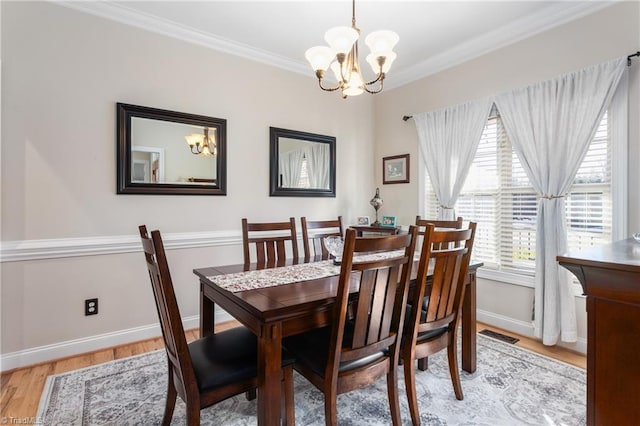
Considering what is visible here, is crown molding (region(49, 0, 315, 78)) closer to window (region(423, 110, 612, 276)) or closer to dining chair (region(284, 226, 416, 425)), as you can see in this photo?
window (region(423, 110, 612, 276))

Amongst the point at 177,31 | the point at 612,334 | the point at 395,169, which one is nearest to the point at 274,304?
the point at 612,334

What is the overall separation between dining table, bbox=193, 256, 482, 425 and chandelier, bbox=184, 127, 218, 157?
1383mm

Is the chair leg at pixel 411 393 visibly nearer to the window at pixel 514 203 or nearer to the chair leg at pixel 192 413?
the chair leg at pixel 192 413

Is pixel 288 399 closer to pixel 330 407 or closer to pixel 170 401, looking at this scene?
pixel 330 407

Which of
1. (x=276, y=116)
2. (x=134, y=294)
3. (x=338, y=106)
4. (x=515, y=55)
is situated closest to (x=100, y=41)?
(x=276, y=116)

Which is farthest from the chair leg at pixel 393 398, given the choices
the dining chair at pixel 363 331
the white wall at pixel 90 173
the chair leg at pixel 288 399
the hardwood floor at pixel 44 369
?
the white wall at pixel 90 173

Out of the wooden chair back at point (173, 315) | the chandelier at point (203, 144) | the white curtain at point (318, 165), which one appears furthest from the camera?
the white curtain at point (318, 165)

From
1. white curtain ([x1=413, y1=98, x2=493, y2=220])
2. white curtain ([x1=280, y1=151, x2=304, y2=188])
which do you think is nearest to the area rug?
white curtain ([x1=413, y1=98, x2=493, y2=220])

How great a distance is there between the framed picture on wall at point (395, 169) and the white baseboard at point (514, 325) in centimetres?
167

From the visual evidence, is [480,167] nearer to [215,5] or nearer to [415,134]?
[415,134]

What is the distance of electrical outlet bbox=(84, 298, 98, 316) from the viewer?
8.05ft

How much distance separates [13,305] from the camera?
2213 millimetres

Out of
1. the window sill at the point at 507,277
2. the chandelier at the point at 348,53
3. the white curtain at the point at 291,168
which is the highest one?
the chandelier at the point at 348,53

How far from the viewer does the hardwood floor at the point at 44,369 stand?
5.78 ft
